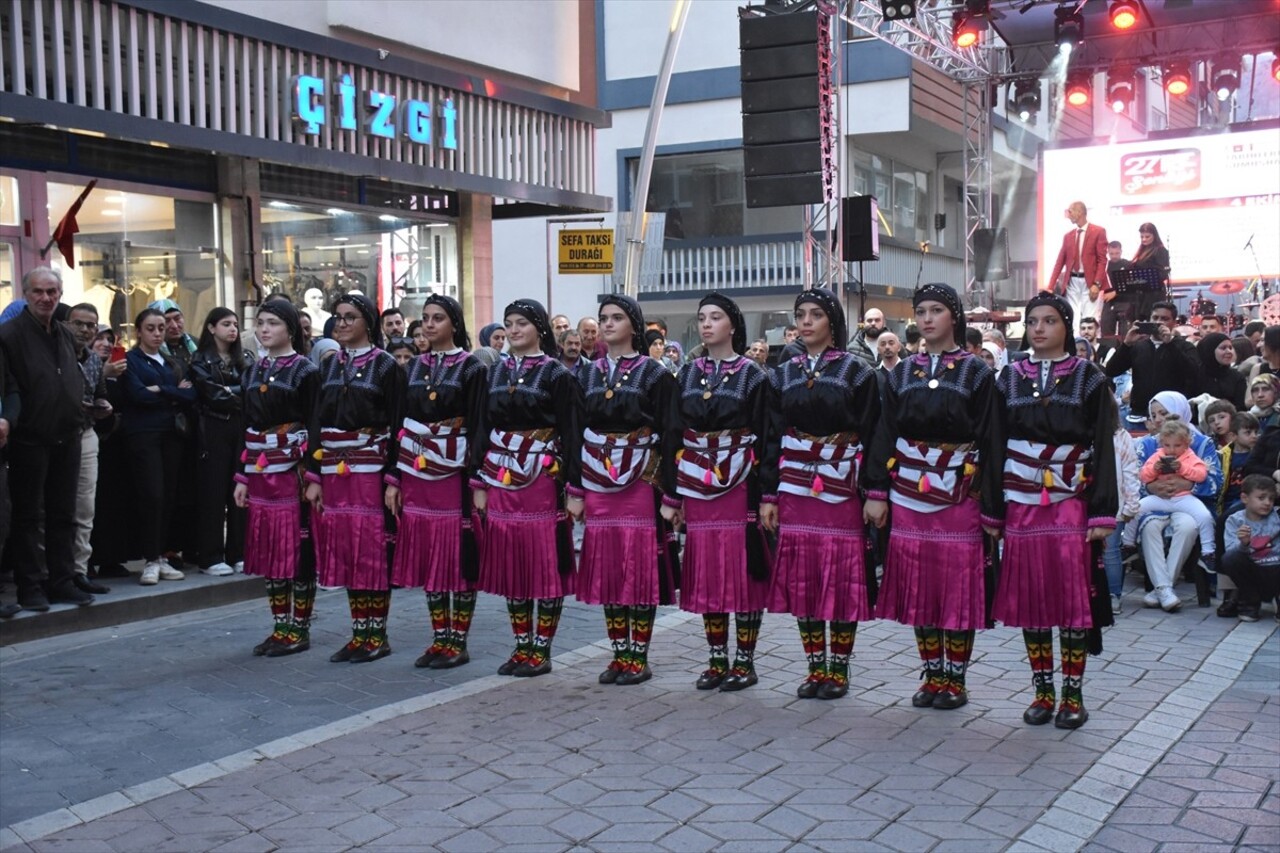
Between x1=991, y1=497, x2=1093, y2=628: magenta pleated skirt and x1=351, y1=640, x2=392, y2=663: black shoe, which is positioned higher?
x1=991, y1=497, x2=1093, y2=628: magenta pleated skirt

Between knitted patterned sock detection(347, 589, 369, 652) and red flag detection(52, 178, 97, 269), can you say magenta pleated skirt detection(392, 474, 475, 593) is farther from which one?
red flag detection(52, 178, 97, 269)

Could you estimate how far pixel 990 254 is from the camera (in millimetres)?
21344

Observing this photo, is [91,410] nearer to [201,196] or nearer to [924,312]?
[201,196]

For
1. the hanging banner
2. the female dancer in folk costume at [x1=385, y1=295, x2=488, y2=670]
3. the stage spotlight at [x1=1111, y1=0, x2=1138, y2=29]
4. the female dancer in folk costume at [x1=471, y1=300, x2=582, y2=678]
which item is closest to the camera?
the female dancer in folk costume at [x1=471, y1=300, x2=582, y2=678]

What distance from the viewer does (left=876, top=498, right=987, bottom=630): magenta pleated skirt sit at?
616 centimetres

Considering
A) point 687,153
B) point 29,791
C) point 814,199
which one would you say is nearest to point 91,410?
point 29,791

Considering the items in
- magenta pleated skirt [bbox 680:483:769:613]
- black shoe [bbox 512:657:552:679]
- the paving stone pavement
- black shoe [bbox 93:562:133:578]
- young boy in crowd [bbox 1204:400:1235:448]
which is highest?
young boy in crowd [bbox 1204:400:1235:448]

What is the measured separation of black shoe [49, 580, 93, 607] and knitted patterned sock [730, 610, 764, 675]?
438 cm

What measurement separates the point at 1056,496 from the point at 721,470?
160 cm

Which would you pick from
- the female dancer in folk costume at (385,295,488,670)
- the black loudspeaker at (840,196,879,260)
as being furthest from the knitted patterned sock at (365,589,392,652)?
the black loudspeaker at (840,196,879,260)

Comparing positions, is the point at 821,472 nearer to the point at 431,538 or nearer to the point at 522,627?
the point at 522,627

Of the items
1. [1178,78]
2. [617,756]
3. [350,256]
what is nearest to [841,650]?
[617,756]

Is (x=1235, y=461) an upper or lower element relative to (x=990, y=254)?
lower

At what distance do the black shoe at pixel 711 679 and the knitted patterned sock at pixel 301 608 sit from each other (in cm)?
241
